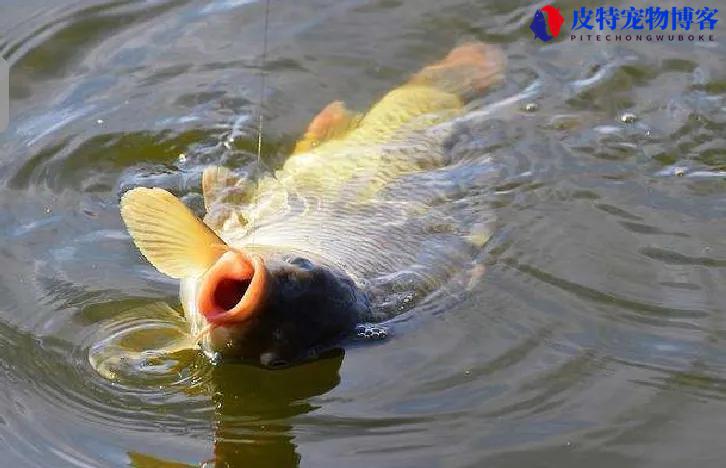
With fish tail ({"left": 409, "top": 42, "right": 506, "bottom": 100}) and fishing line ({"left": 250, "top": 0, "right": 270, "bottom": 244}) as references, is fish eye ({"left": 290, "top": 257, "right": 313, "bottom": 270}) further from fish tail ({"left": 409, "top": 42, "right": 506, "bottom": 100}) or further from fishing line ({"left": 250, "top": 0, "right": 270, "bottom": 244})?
fish tail ({"left": 409, "top": 42, "right": 506, "bottom": 100})

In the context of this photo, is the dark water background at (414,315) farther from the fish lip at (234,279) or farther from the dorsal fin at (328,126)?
the fish lip at (234,279)

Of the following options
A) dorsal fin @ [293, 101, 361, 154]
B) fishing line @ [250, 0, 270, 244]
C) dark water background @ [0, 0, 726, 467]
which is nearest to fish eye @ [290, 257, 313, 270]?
dark water background @ [0, 0, 726, 467]

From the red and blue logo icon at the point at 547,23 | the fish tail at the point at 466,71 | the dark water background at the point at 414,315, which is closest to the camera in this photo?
the dark water background at the point at 414,315

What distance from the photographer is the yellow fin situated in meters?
3.58

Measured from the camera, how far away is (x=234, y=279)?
3449 millimetres

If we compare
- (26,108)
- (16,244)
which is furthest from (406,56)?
(16,244)

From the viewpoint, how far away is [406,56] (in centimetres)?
666

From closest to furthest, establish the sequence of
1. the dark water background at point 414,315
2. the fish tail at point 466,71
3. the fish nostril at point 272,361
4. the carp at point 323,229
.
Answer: the carp at point 323,229 → the fish nostril at point 272,361 → the dark water background at point 414,315 → the fish tail at point 466,71

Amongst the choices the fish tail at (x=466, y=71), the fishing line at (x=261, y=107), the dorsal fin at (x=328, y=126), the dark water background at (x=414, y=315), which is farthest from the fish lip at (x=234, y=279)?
the fish tail at (x=466, y=71)

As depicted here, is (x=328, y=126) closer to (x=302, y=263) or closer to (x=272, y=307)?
(x=302, y=263)

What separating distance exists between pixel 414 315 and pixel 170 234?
111 cm

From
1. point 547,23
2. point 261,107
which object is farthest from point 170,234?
point 547,23

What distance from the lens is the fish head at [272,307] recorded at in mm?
3414

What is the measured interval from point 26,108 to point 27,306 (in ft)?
5.97
